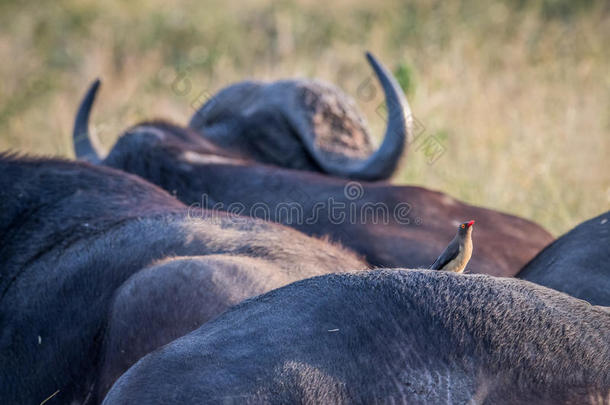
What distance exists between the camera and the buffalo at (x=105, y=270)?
236 cm

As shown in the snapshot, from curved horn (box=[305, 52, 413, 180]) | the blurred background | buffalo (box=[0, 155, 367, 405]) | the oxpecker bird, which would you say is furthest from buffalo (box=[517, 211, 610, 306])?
the blurred background

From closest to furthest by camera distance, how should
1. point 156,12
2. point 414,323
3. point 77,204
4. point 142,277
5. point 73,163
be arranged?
point 414,323 → point 142,277 → point 77,204 → point 73,163 → point 156,12

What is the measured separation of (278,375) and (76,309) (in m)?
1.21

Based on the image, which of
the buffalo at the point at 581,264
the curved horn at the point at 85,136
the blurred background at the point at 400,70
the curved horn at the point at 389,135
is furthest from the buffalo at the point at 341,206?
the blurred background at the point at 400,70

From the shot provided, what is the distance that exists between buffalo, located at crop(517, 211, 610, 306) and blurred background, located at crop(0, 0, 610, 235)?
2.50m

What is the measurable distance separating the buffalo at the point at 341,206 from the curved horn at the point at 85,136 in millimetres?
986

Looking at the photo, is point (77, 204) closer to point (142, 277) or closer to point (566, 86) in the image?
point (142, 277)

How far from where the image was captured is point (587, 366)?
1656 mm

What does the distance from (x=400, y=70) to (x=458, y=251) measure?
547 cm

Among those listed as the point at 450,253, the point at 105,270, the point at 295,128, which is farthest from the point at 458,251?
the point at 295,128

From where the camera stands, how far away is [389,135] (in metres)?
4.65

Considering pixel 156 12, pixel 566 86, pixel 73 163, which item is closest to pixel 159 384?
pixel 73 163

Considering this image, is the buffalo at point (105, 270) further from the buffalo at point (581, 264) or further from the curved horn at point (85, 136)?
the curved horn at point (85, 136)

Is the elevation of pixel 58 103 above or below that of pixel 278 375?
below
